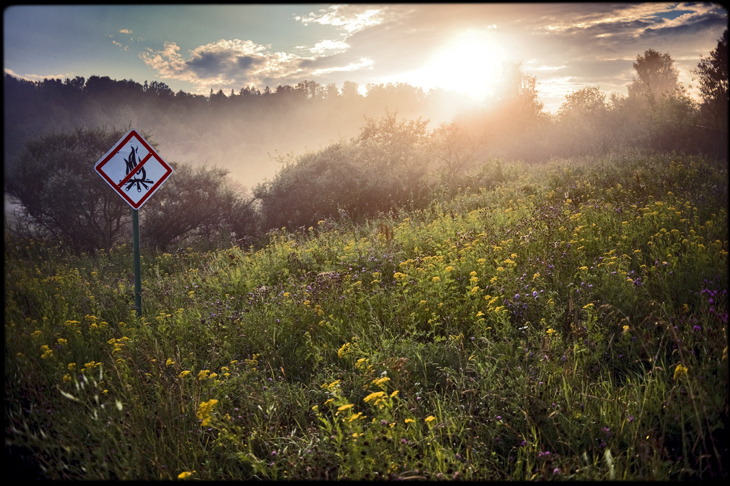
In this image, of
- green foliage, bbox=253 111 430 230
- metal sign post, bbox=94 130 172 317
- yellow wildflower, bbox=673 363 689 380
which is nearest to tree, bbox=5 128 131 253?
green foliage, bbox=253 111 430 230

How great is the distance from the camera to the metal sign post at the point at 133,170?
5230mm

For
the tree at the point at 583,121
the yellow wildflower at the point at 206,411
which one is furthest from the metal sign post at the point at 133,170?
the tree at the point at 583,121

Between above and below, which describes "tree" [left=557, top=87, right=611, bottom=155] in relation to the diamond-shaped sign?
above

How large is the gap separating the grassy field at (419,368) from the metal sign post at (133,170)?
63.4 inches

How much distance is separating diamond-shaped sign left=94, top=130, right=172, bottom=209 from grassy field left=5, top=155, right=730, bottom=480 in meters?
1.67

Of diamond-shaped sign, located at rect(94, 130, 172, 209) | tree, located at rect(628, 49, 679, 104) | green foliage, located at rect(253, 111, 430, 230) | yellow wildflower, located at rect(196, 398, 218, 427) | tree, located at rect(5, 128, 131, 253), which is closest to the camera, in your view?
yellow wildflower, located at rect(196, 398, 218, 427)

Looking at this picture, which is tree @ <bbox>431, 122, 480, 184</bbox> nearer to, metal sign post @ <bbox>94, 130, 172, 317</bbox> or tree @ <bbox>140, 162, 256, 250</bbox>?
tree @ <bbox>140, 162, 256, 250</bbox>

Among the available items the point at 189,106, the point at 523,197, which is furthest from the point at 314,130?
the point at 523,197

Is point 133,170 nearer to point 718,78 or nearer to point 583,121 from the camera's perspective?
point 718,78

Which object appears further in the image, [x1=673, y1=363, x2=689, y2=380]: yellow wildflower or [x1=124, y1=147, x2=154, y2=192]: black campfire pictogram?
[x1=124, y1=147, x2=154, y2=192]: black campfire pictogram

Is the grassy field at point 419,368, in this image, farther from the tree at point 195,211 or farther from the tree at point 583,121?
the tree at point 583,121

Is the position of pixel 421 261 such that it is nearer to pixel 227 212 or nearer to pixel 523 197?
pixel 523 197

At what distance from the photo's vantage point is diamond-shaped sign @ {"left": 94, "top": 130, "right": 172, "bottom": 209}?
17.2ft

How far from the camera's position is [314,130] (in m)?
55.6
